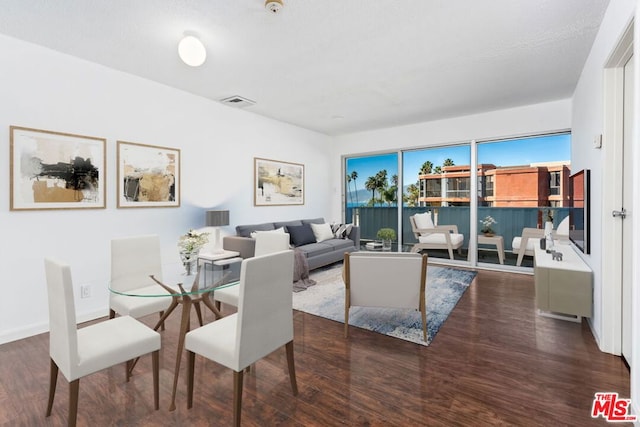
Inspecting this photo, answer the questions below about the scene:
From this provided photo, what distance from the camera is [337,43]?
2.93 m

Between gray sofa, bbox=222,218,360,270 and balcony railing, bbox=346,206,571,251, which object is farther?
balcony railing, bbox=346,206,571,251

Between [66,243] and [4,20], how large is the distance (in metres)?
1.97

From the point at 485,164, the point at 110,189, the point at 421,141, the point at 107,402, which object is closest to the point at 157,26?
the point at 110,189

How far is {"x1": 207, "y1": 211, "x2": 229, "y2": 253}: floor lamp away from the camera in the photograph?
425 centimetres

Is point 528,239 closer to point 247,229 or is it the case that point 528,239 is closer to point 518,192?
point 518,192

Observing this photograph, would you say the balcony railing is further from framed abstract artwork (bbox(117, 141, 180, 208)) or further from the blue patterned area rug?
framed abstract artwork (bbox(117, 141, 180, 208))

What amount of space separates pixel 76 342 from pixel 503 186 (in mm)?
5737

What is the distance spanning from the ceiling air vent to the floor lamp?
161 centimetres

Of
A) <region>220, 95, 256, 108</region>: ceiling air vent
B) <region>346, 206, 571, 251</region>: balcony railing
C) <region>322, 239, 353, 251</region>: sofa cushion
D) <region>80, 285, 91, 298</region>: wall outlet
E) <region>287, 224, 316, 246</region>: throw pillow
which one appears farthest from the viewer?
<region>322, 239, 353, 251</region>: sofa cushion

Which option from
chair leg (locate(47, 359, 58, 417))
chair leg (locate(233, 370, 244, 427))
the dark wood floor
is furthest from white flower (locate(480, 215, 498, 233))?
chair leg (locate(47, 359, 58, 417))

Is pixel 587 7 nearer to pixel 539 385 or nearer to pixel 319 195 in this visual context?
pixel 539 385

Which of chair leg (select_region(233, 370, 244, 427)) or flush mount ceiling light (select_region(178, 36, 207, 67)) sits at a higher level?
flush mount ceiling light (select_region(178, 36, 207, 67))

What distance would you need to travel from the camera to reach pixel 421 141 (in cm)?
590

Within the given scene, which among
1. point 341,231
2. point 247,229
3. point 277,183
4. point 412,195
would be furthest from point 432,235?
point 247,229
